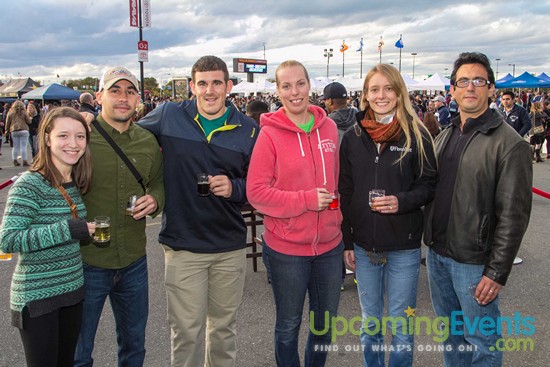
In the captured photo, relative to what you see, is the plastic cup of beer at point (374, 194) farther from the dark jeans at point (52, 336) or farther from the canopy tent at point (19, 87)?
the canopy tent at point (19, 87)

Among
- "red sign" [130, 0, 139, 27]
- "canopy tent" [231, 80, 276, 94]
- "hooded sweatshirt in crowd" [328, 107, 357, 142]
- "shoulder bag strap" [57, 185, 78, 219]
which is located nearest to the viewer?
"shoulder bag strap" [57, 185, 78, 219]

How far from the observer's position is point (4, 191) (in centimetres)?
1074

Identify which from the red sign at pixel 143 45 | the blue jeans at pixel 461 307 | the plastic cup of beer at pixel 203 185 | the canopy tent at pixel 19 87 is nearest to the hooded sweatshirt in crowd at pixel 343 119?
the blue jeans at pixel 461 307

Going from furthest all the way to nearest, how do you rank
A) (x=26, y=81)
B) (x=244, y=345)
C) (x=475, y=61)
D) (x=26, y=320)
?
1. (x=26, y=81)
2. (x=244, y=345)
3. (x=475, y=61)
4. (x=26, y=320)


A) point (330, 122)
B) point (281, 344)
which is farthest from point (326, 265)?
point (330, 122)

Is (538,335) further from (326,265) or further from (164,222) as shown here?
(164,222)

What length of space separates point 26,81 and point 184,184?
39.6 m

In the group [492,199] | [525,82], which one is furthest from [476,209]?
[525,82]

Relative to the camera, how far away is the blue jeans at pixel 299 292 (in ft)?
9.51

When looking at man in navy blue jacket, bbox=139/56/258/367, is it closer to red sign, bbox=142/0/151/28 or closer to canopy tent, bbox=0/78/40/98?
red sign, bbox=142/0/151/28

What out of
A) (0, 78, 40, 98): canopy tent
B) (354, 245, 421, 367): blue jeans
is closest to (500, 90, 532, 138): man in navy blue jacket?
(354, 245, 421, 367): blue jeans

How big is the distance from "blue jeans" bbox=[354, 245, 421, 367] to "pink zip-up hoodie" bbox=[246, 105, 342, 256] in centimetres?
34

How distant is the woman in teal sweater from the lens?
225 cm

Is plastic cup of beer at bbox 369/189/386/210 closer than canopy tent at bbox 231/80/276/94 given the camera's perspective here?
Yes
